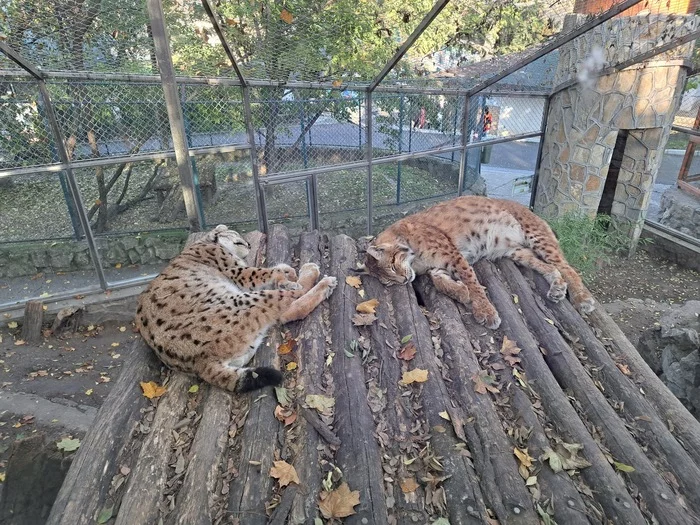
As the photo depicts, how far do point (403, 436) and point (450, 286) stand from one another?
5.90 feet

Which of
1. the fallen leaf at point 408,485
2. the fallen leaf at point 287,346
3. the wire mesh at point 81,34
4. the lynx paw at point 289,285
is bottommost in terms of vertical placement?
the fallen leaf at point 408,485

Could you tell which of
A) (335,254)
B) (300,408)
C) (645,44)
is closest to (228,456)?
(300,408)

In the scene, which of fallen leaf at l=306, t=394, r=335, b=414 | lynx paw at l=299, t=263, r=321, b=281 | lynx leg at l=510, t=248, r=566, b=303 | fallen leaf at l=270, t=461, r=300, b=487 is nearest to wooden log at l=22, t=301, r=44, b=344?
lynx paw at l=299, t=263, r=321, b=281

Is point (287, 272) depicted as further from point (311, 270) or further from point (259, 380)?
point (259, 380)

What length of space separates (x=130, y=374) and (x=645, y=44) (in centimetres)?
940

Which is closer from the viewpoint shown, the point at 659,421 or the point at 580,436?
the point at 580,436

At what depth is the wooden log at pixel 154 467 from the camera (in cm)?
239

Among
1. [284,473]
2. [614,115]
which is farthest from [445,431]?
[614,115]

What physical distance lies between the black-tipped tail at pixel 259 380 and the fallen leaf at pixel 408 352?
987 millimetres

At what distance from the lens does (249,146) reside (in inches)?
284

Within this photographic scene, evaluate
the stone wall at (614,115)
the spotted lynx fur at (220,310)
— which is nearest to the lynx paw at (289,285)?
the spotted lynx fur at (220,310)

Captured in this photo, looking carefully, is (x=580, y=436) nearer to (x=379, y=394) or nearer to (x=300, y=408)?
(x=379, y=394)

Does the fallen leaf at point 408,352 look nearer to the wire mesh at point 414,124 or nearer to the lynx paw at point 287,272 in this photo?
the lynx paw at point 287,272

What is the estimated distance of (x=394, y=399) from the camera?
3129mm
